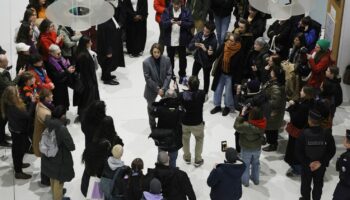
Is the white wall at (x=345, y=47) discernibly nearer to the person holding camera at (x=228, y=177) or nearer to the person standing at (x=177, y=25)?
the person standing at (x=177, y=25)

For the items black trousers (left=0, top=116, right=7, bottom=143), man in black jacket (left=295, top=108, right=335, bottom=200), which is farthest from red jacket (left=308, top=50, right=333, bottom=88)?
black trousers (left=0, top=116, right=7, bottom=143)

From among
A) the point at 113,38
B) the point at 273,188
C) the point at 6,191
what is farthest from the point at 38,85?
the point at 273,188

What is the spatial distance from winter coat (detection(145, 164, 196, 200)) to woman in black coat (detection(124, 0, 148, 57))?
5.67m

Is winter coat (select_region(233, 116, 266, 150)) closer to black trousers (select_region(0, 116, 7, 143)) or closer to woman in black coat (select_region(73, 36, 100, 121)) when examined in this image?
woman in black coat (select_region(73, 36, 100, 121))

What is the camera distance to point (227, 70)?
993 cm

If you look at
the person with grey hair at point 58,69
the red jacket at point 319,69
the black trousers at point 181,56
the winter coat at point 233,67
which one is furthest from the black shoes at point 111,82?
the red jacket at point 319,69

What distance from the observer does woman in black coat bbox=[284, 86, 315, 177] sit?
26.1 feet

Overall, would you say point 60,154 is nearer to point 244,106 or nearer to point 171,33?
point 244,106

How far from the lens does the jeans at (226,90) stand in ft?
33.1

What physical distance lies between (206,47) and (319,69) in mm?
1907

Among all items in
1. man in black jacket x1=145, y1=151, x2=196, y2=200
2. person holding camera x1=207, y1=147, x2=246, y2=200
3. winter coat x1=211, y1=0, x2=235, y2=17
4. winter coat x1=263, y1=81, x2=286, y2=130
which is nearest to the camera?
man in black jacket x1=145, y1=151, x2=196, y2=200

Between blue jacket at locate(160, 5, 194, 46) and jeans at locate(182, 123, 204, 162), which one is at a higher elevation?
blue jacket at locate(160, 5, 194, 46)

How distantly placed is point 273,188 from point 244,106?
4.28ft

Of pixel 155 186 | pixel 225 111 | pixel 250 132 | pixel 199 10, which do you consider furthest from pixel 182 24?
pixel 155 186
